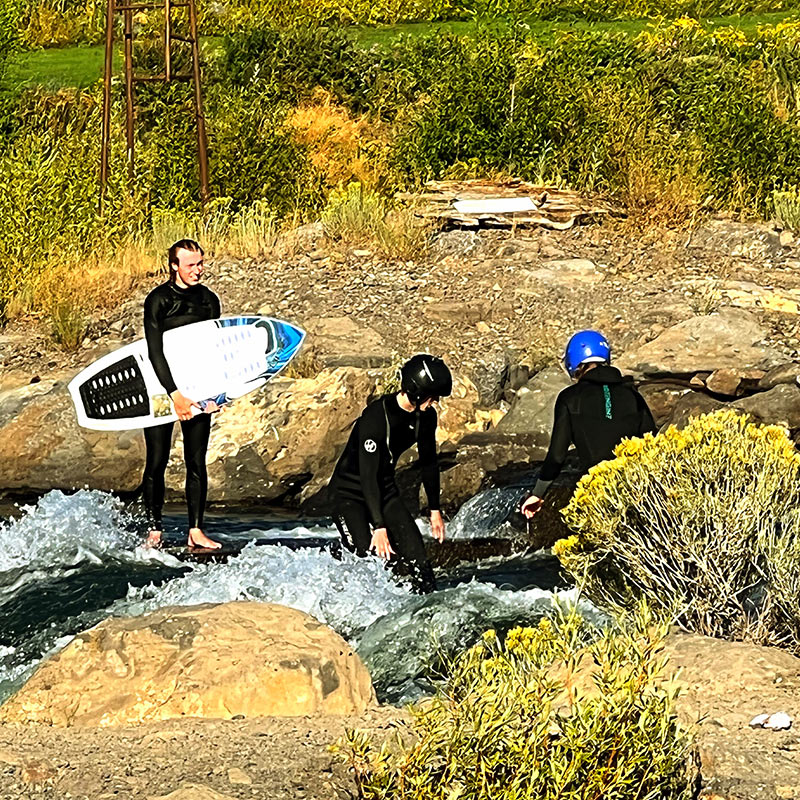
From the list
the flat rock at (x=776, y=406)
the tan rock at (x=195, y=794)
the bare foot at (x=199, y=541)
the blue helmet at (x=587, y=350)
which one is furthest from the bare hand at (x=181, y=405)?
the tan rock at (x=195, y=794)

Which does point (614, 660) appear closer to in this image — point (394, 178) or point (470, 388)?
point (470, 388)

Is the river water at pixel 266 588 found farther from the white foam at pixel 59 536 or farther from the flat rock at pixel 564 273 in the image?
the flat rock at pixel 564 273

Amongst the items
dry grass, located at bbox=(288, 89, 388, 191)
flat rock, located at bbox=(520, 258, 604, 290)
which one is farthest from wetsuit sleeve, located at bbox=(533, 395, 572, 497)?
dry grass, located at bbox=(288, 89, 388, 191)

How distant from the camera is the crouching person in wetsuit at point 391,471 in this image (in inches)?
286

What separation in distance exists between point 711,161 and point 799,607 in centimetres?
1154

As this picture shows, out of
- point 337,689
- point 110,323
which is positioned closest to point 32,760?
point 337,689

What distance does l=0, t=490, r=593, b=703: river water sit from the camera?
7277 millimetres

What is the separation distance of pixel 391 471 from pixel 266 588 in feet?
3.24

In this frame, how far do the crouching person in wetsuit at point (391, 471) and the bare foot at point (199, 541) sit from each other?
1.19m

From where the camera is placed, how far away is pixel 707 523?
6.02 m

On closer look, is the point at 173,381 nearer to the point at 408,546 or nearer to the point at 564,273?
the point at 408,546

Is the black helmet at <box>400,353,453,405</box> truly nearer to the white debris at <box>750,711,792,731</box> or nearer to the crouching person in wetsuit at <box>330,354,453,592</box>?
the crouching person in wetsuit at <box>330,354,453,592</box>

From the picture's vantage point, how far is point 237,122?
16.9 meters

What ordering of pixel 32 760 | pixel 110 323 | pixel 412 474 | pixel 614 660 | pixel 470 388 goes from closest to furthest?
pixel 614 660 → pixel 32 760 → pixel 412 474 → pixel 470 388 → pixel 110 323
